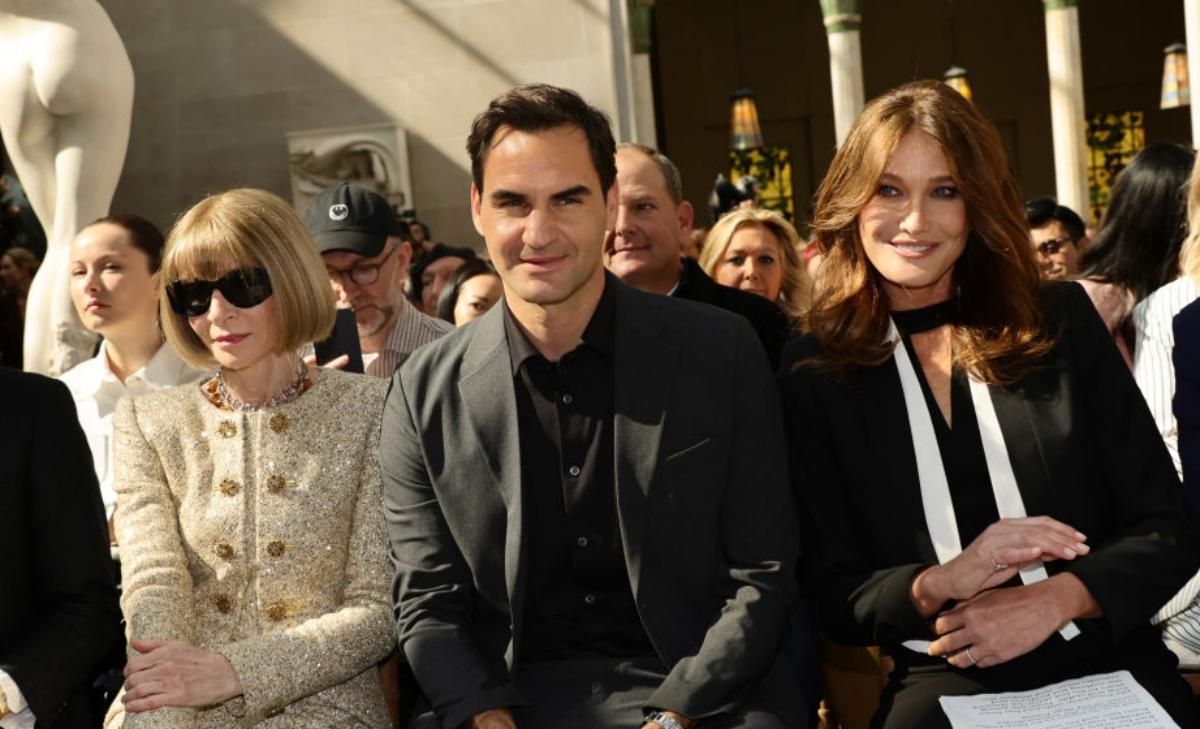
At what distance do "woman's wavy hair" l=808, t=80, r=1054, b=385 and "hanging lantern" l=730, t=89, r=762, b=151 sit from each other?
1306cm

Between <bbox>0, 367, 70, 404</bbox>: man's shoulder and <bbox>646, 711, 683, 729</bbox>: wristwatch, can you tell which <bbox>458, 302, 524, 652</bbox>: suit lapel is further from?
<bbox>0, 367, 70, 404</bbox>: man's shoulder

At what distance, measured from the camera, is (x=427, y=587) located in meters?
3.07

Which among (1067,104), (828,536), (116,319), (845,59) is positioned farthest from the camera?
(1067,104)

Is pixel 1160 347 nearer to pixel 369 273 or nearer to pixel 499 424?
pixel 499 424

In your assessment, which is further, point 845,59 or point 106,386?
point 845,59

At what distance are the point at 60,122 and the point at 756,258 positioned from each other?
3.53 meters

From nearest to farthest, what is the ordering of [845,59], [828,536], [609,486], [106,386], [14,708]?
[14,708] → [609,486] → [828,536] → [106,386] → [845,59]

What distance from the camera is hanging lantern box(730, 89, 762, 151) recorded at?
53.5 feet

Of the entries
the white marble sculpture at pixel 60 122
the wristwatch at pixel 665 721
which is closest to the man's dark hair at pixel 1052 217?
the white marble sculpture at pixel 60 122

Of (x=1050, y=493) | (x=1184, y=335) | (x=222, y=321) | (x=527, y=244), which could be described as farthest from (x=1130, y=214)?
(x=222, y=321)

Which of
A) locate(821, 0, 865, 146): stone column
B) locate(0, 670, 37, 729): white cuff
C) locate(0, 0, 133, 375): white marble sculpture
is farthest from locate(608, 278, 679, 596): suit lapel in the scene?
locate(821, 0, 865, 146): stone column

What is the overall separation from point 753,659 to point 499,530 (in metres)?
0.60

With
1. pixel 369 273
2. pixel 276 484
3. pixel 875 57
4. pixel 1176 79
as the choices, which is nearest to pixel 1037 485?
pixel 276 484

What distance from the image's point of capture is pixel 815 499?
3209 mm
